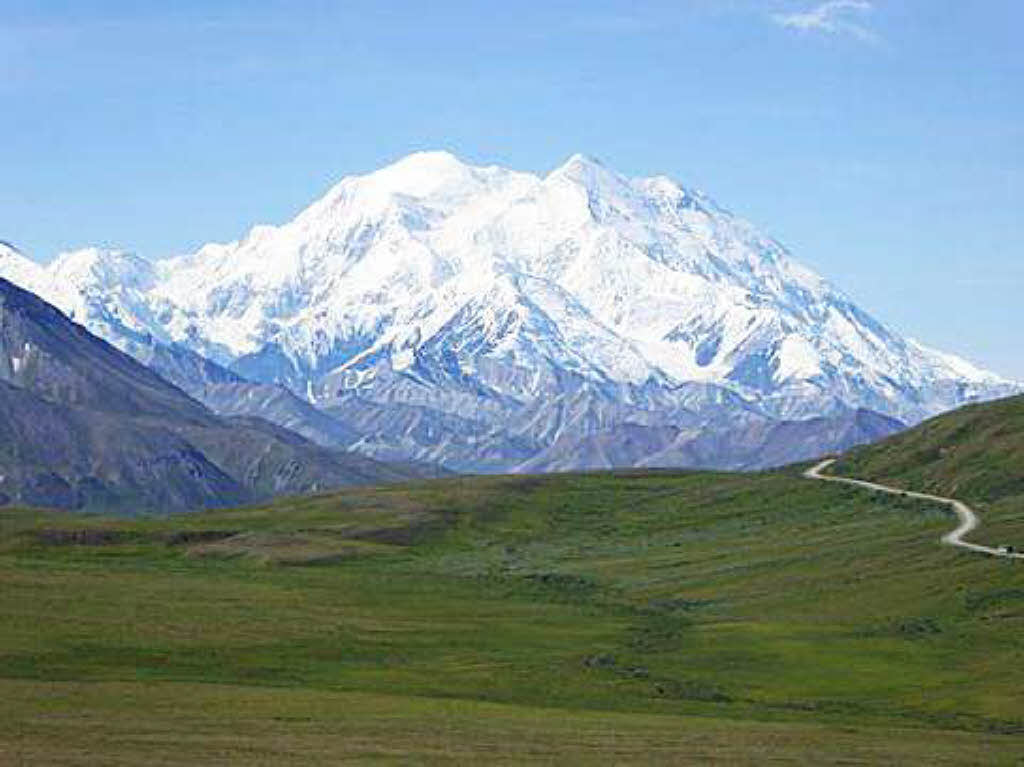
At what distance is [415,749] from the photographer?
80.2 m

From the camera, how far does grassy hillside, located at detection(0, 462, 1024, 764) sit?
8369cm

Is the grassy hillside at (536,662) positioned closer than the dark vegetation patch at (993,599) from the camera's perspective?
Yes

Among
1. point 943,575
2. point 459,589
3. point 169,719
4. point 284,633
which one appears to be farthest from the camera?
point 459,589

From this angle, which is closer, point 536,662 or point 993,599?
point 536,662

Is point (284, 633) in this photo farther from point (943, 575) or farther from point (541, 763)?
point (541, 763)

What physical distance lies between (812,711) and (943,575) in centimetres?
5068

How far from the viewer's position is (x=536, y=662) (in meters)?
130

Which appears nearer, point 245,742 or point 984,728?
point 245,742

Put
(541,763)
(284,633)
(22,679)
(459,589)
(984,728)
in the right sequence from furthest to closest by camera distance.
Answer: (459,589), (284,633), (22,679), (984,728), (541,763)

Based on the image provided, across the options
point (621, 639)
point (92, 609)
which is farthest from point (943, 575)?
point (92, 609)

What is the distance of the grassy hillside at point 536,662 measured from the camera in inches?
3295

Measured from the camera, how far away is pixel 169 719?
8688cm

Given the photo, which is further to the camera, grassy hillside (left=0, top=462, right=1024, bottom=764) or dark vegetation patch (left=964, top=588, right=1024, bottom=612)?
dark vegetation patch (left=964, top=588, right=1024, bottom=612)

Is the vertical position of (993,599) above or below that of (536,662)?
above
